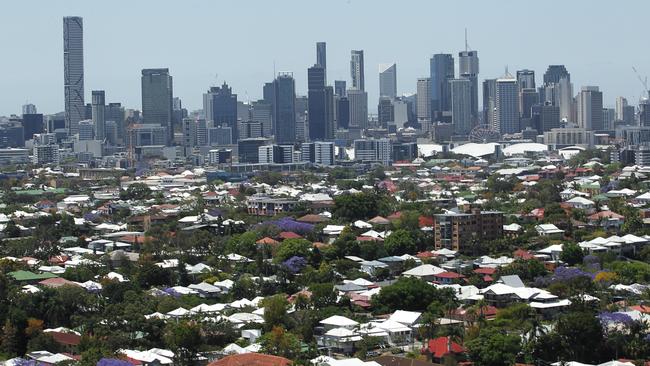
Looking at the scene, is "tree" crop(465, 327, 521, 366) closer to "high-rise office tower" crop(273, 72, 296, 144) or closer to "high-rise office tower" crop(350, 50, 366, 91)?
"high-rise office tower" crop(273, 72, 296, 144)

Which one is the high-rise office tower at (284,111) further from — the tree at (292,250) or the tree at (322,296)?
the tree at (322,296)

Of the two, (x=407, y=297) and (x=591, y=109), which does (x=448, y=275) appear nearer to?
(x=407, y=297)

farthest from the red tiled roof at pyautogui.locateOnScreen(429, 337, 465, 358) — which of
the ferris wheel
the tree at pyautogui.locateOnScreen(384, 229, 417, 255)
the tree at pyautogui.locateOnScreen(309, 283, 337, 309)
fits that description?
the ferris wheel

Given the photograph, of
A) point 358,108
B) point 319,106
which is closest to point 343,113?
point 358,108

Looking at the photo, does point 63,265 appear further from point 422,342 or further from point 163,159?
point 163,159

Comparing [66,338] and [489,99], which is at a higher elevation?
[489,99]

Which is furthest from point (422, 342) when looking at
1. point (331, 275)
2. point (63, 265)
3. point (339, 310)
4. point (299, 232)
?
point (299, 232)
